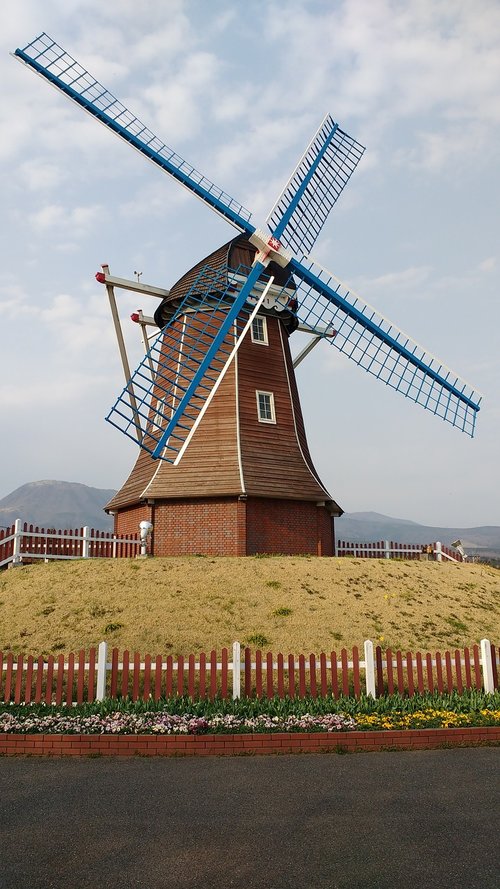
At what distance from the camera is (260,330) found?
25.4 m

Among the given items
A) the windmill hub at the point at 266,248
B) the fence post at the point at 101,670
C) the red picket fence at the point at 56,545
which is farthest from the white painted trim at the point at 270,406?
the fence post at the point at 101,670

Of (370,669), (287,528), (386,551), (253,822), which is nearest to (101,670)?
(370,669)

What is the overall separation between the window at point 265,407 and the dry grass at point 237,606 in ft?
19.5

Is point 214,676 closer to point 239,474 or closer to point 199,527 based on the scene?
point 199,527

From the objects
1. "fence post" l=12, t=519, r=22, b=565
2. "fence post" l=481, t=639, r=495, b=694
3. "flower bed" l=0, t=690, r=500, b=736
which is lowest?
"flower bed" l=0, t=690, r=500, b=736

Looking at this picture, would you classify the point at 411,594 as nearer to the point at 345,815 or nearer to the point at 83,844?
the point at 345,815

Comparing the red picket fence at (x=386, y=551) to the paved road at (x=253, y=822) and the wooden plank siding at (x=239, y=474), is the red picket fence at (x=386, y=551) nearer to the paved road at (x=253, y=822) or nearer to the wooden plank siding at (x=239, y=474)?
the wooden plank siding at (x=239, y=474)

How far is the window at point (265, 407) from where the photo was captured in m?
24.0

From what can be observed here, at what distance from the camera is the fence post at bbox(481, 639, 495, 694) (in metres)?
12.0

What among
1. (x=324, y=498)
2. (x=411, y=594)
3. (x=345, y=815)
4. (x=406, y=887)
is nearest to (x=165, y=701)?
(x=345, y=815)

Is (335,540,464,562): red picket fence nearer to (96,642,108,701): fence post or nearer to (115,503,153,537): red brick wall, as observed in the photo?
(115,503,153,537): red brick wall

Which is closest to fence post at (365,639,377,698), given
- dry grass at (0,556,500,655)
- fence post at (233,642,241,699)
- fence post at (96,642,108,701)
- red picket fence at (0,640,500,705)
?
red picket fence at (0,640,500,705)

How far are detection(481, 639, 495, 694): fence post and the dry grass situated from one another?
345 cm

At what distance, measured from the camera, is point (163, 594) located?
16641 mm
